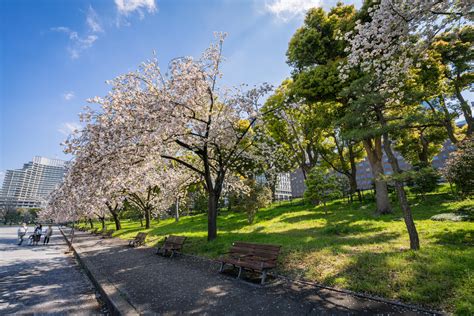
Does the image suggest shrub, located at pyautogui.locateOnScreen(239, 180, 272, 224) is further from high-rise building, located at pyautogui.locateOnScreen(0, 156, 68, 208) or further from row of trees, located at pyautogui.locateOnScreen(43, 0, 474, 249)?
high-rise building, located at pyautogui.locateOnScreen(0, 156, 68, 208)

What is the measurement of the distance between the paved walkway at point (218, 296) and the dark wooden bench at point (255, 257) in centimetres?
40

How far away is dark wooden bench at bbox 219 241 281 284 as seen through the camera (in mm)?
6172

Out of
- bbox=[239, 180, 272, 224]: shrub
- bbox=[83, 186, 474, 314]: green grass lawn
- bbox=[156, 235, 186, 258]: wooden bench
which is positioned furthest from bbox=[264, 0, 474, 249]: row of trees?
bbox=[156, 235, 186, 258]: wooden bench

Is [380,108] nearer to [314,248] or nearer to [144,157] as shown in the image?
[314,248]

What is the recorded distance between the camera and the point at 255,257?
685 centimetres

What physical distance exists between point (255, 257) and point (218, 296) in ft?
5.94

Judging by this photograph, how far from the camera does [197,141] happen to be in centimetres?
1167

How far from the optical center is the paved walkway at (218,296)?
14.5 feet

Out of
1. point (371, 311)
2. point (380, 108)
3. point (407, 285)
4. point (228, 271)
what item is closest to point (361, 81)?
point (380, 108)

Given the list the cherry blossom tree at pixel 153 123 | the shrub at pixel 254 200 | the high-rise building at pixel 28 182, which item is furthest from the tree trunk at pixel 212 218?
the high-rise building at pixel 28 182

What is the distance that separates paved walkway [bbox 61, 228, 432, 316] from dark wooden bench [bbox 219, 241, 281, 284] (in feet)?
1.31

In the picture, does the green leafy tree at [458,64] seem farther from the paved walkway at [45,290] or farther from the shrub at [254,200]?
the paved walkway at [45,290]

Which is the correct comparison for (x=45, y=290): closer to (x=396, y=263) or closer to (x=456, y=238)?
(x=396, y=263)

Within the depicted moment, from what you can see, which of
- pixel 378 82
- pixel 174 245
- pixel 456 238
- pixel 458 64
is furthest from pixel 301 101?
pixel 458 64
